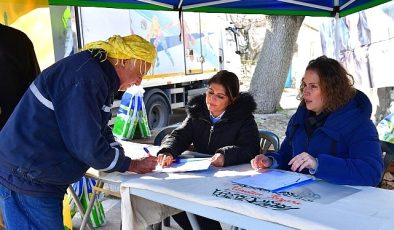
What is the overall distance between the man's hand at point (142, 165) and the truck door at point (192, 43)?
6.58 meters

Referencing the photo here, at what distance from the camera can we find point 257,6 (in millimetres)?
3885

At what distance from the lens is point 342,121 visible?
6.27ft

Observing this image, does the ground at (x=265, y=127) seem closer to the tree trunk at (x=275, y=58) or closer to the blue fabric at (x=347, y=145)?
the tree trunk at (x=275, y=58)

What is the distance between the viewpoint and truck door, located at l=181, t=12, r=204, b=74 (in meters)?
8.52

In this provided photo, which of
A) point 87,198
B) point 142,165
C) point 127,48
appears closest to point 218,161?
point 142,165

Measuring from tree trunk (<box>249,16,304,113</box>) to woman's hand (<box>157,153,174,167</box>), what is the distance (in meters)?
5.35

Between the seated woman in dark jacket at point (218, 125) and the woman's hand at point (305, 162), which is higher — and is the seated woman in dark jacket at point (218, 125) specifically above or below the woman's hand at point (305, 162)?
above

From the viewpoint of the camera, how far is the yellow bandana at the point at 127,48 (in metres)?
1.75

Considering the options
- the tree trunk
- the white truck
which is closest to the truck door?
the white truck

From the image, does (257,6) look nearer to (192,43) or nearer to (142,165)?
(142,165)

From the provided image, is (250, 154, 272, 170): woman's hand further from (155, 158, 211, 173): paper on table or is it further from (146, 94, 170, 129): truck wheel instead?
(146, 94, 170, 129): truck wheel

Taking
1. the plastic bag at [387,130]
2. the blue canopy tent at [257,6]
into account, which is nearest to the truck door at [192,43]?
the blue canopy tent at [257,6]

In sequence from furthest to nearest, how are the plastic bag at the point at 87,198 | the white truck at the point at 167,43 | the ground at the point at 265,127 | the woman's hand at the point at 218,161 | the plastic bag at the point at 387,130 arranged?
the white truck at the point at 167,43 → the ground at the point at 265,127 → the plastic bag at the point at 87,198 → the plastic bag at the point at 387,130 → the woman's hand at the point at 218,161

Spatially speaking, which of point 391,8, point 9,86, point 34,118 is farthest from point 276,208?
point 391,8
